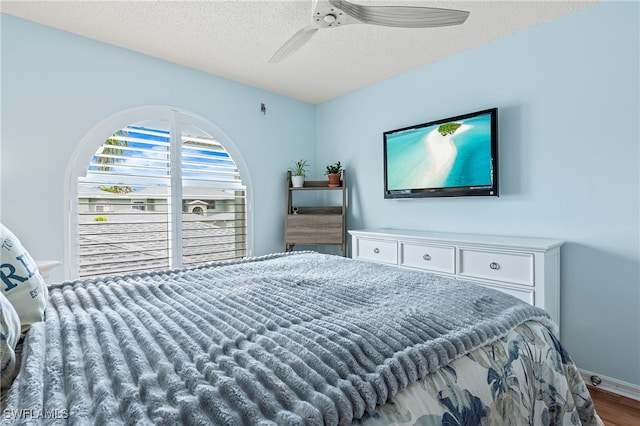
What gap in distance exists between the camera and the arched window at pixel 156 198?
8.19 ft

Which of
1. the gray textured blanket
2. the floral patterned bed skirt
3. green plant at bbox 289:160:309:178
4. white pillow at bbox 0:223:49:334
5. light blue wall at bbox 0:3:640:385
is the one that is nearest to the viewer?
the gray textured blanket

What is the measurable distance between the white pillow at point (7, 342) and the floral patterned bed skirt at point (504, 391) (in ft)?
2.18

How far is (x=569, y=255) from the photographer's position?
2180mm

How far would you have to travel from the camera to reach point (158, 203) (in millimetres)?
2809

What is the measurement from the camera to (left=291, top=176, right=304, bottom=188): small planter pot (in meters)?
3.64

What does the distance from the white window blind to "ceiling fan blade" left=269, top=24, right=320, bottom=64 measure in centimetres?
130

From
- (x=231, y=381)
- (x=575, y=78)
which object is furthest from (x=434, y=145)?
(x=231, y=381)

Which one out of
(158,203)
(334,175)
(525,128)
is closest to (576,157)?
(525,128)

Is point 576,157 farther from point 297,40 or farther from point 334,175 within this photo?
point 334,175

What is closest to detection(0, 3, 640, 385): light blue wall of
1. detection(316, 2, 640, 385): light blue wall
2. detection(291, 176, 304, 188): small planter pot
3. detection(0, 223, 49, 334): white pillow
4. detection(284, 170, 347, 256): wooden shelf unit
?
detection(316, 2, 640, 385): light blue wall

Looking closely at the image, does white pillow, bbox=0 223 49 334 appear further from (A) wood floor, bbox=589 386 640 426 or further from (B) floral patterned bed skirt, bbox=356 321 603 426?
(A) wood floor, bbox=589 386 640 426

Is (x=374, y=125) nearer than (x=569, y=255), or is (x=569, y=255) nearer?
(x=569, y=255)

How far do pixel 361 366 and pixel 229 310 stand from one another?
465mm

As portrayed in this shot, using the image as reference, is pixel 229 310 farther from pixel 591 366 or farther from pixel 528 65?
pixel 528 65
